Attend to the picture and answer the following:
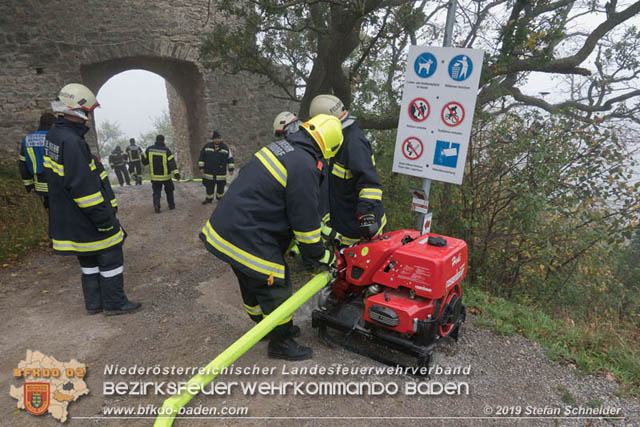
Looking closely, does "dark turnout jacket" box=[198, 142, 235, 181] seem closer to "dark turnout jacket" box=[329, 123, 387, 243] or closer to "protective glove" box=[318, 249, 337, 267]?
"dark turnout jacket" box=[329, 123, 387, 243]

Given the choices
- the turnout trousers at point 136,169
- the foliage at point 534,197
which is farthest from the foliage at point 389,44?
the turnout trousers at point 136,169

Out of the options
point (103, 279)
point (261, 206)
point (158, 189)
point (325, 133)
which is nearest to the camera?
point (261, 206)

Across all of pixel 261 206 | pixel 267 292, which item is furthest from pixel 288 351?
Answer: pixel 261 206

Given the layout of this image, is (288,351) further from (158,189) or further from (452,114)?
(158,189)

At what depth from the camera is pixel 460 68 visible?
128 inches

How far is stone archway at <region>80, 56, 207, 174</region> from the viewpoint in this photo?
11.7 metres

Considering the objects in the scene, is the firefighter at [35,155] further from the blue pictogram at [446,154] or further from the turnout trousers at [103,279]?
the blue pictogram at [446,154]

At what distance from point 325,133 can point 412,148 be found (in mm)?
1235

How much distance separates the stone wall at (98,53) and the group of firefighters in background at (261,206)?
6955mm

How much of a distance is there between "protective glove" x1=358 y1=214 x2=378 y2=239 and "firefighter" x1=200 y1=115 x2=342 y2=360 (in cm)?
49

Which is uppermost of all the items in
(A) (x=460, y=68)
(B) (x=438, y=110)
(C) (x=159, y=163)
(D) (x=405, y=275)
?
(A) (x=460, y=68)

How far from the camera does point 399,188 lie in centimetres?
685

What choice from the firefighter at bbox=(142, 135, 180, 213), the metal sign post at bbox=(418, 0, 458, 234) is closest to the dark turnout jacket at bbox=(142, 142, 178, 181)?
the firefighter at bbox=(142, 135, 180, 213)

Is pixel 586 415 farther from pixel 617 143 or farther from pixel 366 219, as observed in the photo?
pixel 617 143
